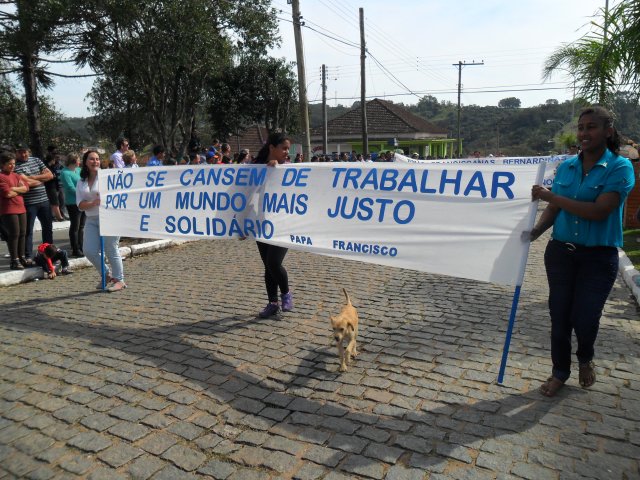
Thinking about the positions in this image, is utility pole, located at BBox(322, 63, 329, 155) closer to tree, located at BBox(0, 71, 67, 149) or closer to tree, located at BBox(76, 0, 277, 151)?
tree, located at BBox(76, 0, 277, 151)

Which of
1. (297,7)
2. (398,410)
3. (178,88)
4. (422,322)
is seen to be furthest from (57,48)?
(398,410)

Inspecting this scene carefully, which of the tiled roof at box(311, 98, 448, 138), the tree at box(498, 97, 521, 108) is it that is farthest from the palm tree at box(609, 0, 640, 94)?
the tree at box(498, 97, 521, 108)

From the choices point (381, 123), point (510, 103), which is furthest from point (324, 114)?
point (510, 103)

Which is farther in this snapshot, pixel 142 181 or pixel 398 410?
pixel 142 181

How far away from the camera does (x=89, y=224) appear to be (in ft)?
20.6

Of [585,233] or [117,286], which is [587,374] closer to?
[585,233]

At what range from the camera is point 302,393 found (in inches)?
141

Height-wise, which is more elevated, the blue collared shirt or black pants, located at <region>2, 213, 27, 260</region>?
the blue collared shirt

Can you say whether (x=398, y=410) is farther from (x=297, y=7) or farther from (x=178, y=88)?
(x=178, y=88)

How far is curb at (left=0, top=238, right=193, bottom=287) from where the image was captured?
23.2ft

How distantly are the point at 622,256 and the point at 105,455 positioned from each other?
316 inches

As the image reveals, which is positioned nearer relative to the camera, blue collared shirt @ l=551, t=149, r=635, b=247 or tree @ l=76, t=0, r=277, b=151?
blue collared shirt @ l=551, t=149, r=635, b=247

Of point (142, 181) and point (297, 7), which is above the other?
point (297, 7)

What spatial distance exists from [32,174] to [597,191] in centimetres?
842
